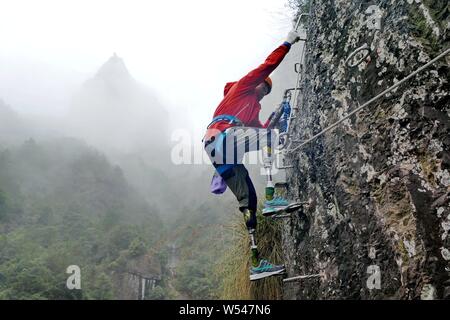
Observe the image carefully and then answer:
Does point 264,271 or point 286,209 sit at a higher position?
point 286,209

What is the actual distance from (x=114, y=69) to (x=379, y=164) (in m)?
68.4

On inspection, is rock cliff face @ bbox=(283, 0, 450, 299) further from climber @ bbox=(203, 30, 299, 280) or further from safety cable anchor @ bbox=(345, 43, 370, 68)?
climber @ bbox=(203, 30, 299, 280)

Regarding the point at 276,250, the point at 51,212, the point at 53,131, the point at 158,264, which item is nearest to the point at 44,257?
the point at 158,264

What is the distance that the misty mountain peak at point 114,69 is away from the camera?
64.1 metres

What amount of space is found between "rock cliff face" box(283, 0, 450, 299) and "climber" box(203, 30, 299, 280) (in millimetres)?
433

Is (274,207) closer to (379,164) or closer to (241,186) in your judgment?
(241,186)

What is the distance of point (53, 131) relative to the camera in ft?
162

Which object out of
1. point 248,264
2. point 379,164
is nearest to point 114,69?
point 248,264

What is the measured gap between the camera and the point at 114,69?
6531 centimetres

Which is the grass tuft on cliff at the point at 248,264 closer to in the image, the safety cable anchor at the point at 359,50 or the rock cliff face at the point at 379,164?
the rock cliff face at the point at 379,164

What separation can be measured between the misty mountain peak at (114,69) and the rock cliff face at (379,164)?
65.6m

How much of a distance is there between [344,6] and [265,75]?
1.01m

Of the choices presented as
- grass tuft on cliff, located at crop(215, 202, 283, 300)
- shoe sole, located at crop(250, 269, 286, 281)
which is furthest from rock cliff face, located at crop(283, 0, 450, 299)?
grass tuft on cliff, located at crop(215, 202, 283, 300)
